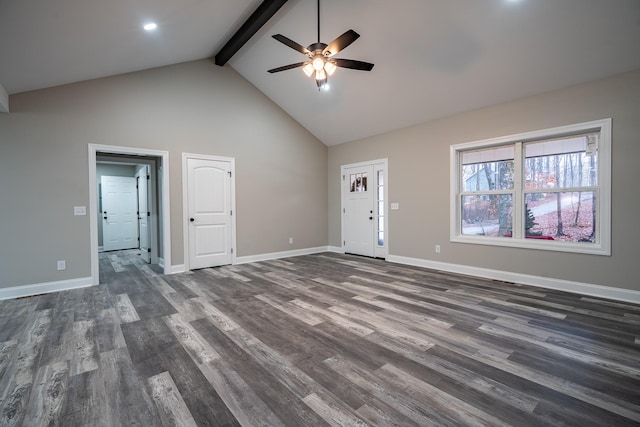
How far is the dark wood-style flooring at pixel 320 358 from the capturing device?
1.66 m

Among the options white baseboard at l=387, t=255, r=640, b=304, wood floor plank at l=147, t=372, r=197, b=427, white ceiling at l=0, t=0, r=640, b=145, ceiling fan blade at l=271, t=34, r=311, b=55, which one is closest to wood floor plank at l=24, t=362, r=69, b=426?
wood floor plank at l=147, t=372, r=197, b=427

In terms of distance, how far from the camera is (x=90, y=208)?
4.34 m

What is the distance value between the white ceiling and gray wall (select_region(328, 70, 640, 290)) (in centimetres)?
23

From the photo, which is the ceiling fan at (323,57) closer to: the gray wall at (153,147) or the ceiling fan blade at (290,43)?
the ceiling fan blade at (290,43)

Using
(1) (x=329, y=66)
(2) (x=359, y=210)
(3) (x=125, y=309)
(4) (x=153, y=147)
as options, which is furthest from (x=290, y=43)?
(2) (x=359, y=210)

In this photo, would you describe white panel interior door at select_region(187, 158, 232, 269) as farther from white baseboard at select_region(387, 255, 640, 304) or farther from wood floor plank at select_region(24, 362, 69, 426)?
white baseboard at select_region(387, 255, 640, 304)

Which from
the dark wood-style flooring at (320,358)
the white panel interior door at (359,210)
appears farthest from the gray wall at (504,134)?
the dark wood-style flooring at (320,358)

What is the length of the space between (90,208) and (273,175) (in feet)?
10.8

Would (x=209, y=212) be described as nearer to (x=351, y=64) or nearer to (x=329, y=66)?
(x=329, y=66)

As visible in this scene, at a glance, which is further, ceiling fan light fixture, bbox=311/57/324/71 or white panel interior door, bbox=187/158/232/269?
white panel interior door, bbox=187/158/232/269

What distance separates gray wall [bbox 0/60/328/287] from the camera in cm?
388

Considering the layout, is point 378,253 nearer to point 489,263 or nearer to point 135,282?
point 489,263

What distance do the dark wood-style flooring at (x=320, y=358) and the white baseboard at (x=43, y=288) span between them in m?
0.18

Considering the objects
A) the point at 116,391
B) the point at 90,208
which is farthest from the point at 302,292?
the point at 90,208
